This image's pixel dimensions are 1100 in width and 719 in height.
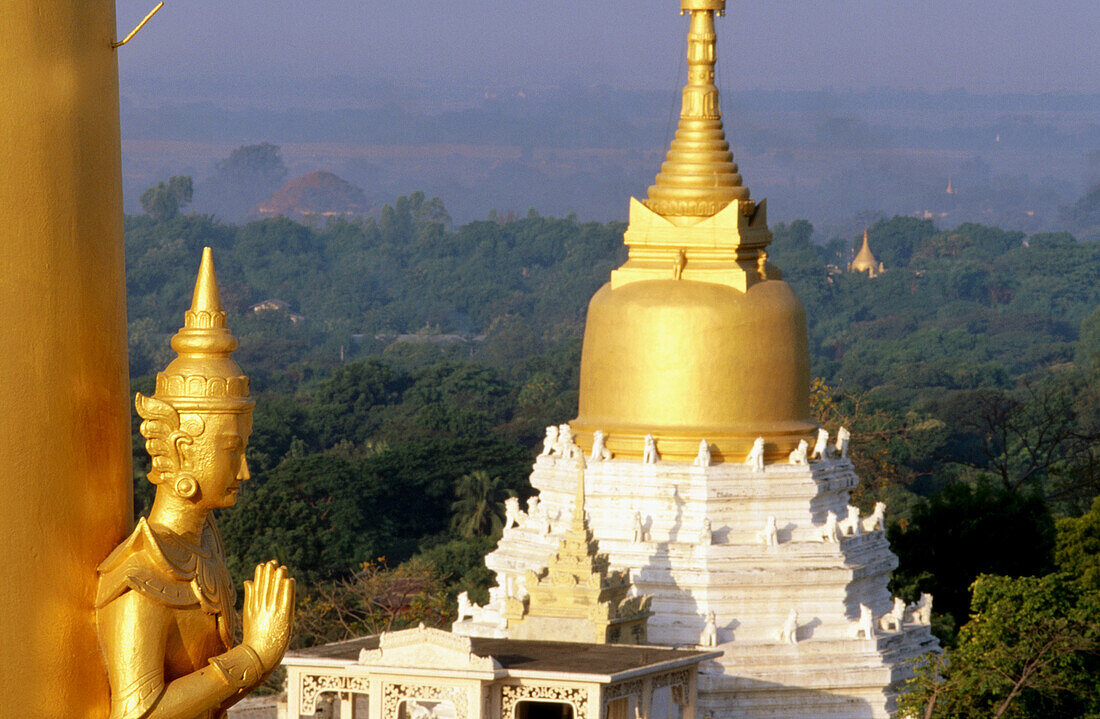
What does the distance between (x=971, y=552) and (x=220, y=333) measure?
33.9m

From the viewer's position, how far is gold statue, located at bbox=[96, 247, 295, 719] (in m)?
8.18

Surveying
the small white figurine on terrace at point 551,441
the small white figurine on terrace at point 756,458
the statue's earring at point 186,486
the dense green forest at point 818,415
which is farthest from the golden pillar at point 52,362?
the small white figurine on terrace at point 551,441

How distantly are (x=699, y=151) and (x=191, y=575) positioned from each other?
25.8m

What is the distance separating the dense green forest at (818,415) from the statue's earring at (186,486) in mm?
19466

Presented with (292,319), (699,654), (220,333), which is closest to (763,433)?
(699,654)

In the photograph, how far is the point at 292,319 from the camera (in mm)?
187750

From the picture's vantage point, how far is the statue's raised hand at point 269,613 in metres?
8.63

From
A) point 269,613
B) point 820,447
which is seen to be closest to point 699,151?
point 820,447

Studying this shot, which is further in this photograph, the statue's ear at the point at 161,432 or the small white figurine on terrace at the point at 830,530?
the small white figurine on terrace at the point at 830,530

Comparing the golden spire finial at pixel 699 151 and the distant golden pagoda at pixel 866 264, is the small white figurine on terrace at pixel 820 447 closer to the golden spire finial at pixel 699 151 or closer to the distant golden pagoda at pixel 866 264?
the golden spire finial at pixel 699 151

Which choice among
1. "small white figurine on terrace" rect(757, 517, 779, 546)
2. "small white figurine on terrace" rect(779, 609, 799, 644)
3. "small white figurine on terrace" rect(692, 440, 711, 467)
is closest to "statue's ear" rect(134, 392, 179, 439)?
"small white figurine on terrace" rect(779, 609, 799, 644)

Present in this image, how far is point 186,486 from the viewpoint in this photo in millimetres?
8484

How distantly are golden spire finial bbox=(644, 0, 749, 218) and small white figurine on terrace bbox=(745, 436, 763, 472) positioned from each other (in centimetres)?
355

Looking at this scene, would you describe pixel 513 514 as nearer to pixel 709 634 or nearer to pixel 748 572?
pixel 748 572
